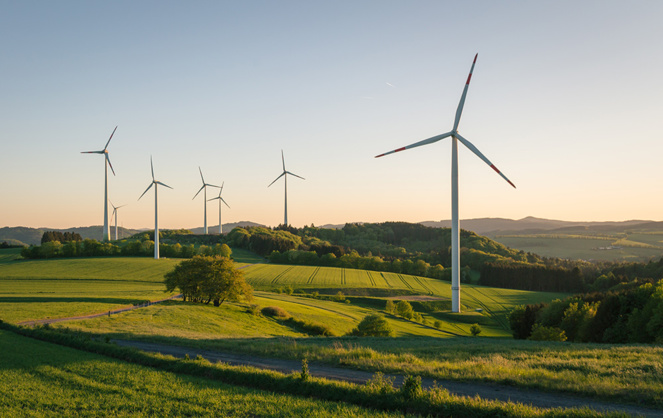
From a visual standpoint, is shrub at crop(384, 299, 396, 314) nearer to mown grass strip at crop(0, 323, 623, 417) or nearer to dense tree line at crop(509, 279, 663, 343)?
dense tree line at crop(509, 279, 663, 343)

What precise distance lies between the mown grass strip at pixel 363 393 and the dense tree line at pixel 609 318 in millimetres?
46152

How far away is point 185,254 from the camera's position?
575 feet

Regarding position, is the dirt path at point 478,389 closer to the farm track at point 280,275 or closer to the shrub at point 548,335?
the shrub at point 548,335

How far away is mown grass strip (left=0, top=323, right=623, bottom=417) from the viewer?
45.6 feet


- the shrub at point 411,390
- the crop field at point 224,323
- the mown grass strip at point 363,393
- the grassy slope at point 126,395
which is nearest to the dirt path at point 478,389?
the mown grass strip at point 363,393

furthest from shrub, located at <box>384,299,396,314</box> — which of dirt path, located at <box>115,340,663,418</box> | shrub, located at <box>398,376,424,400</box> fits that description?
shrub, located at <box>398,376,424,400</box>

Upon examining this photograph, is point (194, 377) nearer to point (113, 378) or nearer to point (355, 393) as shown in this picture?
point (113, 378)

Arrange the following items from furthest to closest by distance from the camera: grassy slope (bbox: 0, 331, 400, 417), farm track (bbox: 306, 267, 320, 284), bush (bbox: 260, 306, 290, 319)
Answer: farm track (bbox: 306, 267, 320, 284) → bush (bbox: 260, 306, 290, 319) → grassy slope (bbox: 0, 331, 400, 417)

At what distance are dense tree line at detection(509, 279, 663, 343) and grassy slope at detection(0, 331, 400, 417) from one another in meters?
49.7

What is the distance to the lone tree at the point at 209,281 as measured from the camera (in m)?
76.2

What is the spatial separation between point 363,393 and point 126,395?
30.5 ft

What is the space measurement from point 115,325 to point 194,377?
95.0 ft

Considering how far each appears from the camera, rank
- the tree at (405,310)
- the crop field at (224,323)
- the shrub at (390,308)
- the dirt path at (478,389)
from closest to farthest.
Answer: the dirt path at (478,389)
the crop field at (224,323)
the tree at (405,310)
the shrub at (390,308)

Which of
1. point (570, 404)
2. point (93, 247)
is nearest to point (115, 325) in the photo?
point (570, 404)
